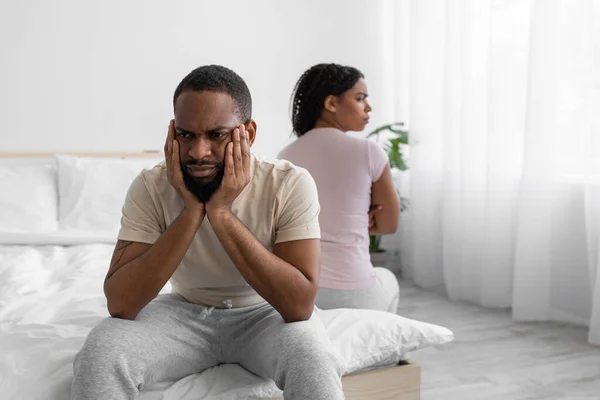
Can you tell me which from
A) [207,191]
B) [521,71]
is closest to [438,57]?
[521,71]

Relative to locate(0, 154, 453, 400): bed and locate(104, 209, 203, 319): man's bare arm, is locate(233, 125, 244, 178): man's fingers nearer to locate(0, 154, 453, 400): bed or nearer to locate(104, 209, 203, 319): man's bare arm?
locate(104, 209, 203, 319): man's bare arm

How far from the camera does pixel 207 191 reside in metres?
1.21

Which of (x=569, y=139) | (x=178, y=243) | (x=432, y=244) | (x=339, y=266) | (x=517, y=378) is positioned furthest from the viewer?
(x=432, y=244)

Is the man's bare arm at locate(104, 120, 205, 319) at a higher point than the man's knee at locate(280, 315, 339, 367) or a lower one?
higher

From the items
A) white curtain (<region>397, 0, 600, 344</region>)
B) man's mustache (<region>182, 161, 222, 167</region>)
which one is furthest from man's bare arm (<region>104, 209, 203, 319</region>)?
white curtain (<region>397, 0, 600, 344</region>)

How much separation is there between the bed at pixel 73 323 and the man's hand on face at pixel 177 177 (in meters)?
0.33

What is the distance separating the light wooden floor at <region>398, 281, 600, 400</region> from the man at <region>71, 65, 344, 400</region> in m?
0.90

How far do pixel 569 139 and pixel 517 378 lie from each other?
1.07m

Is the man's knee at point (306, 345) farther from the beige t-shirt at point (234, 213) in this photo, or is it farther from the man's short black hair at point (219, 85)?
the man's short black hair at point (219, 85)

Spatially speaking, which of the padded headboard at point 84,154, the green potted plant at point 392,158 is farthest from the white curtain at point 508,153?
the padded headboard at point 84,154

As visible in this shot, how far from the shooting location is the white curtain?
96.1 inches

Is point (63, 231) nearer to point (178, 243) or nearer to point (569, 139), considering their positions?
point (178, 243)

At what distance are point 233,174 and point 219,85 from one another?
19cm

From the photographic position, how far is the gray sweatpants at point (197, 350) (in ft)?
3.20
